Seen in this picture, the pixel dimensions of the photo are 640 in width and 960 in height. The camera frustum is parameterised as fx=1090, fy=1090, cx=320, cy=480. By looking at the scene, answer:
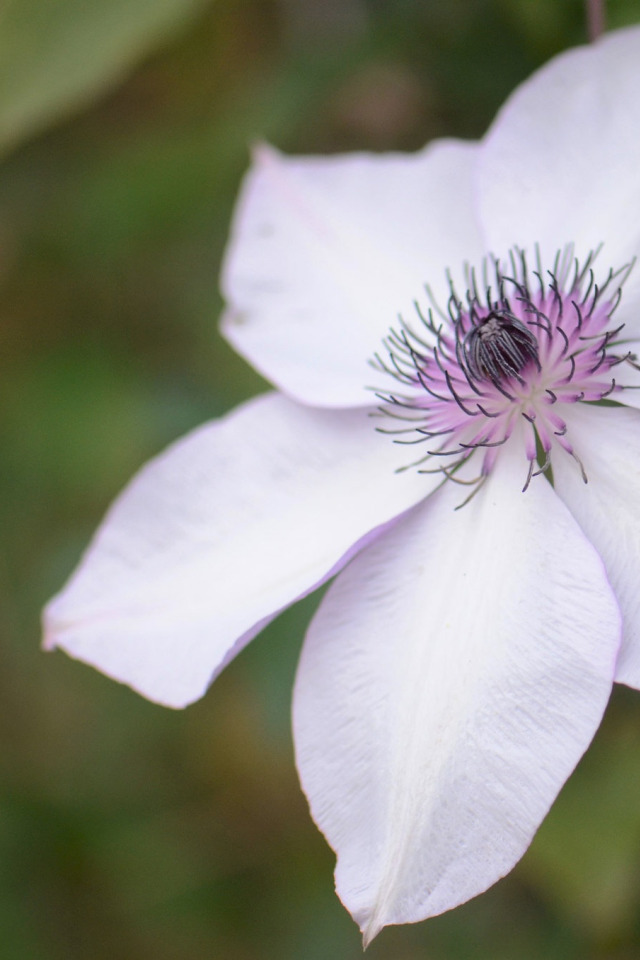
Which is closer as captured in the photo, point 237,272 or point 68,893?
point 237,272

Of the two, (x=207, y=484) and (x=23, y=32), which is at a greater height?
(x=23, y=32)

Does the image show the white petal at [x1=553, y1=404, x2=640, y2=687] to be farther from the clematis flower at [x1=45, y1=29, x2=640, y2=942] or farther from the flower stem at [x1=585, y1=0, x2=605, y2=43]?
the flower stem at [x1=585, y1=0, x2=605, y2=43]

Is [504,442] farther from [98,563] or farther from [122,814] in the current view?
[122,814]

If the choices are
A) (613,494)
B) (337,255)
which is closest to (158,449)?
(337,255)

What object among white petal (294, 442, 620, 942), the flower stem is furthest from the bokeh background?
white petal (294, 442, 620, 942)

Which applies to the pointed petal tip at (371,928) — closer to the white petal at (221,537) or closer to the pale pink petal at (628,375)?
the white petal at (221,537)

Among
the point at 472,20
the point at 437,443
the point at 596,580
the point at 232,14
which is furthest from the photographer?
the point at 232,14

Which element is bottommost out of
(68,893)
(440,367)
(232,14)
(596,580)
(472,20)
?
(68,893)

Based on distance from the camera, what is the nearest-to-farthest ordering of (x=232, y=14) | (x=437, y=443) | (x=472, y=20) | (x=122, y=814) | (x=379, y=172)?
(x=437, y=443) < (x=379, y=172) < (x=472, y=20) < (x=232, y=14) < (x=122, y=814)

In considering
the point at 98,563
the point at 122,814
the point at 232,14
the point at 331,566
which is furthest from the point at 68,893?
the point at 232,14
